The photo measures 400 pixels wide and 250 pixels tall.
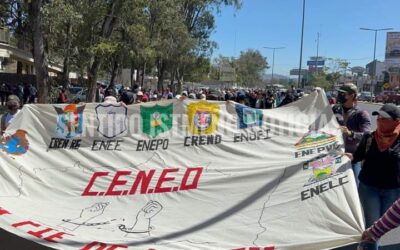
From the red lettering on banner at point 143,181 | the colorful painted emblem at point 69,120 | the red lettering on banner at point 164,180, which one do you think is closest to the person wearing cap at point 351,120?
the red lettering on banner at point 164,180

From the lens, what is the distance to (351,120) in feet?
19.2

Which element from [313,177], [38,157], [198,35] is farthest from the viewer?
[198,35]

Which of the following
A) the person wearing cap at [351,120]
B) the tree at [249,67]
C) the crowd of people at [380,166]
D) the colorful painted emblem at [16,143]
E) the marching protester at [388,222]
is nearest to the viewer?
the marching protester at [388,222]

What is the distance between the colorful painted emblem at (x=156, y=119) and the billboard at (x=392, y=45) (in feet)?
309

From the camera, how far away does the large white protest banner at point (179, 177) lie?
4703mm

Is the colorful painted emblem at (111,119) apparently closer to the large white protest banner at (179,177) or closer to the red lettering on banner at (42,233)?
the large white protest banner at (179,177)

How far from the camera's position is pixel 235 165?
17.9ft

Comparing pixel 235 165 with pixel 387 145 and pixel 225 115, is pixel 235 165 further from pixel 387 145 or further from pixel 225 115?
pixel 387 145

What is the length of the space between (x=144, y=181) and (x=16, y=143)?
1499 millimetres

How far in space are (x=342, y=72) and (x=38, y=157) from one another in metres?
103

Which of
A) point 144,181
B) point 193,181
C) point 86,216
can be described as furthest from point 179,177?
point 86,216

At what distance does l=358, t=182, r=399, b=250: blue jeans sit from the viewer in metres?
4.68

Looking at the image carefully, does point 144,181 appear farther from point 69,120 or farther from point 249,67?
point 249,67

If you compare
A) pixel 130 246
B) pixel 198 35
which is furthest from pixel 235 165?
pixel 198 35
